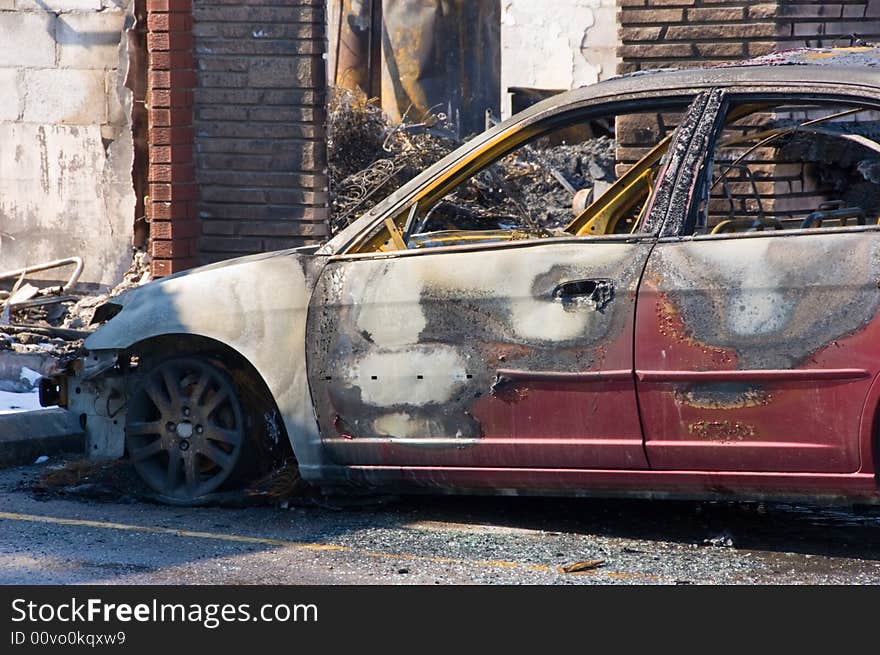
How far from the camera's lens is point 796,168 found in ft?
26.3

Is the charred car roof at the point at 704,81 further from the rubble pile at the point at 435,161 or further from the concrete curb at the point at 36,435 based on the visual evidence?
the rubble pile at the point at 435,161

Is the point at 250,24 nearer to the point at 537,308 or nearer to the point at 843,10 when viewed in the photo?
the point at 843,10

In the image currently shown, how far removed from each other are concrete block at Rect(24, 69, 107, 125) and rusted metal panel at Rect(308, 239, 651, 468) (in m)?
5.12

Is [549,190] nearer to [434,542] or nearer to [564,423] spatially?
[434,542]

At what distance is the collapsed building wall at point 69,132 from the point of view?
32.5 ft

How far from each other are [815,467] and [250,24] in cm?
551

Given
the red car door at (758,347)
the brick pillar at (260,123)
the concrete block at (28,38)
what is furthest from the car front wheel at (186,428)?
the concrete block at (28,38)

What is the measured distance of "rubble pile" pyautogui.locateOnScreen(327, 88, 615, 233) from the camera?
11.9 metres

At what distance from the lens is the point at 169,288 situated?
576 centimetres

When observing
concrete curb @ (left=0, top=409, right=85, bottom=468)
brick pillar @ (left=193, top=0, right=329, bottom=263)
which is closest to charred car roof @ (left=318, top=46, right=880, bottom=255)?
concrete curb @ (left=0, top=409, right=85, bottom=468)

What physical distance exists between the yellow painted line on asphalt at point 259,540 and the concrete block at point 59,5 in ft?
16.5

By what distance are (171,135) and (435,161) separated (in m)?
3.92

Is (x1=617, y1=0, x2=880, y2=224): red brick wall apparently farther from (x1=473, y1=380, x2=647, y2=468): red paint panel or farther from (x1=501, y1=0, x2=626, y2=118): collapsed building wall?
(x1=501, y1=0, x2=626, y2=118): collapsed building wall
